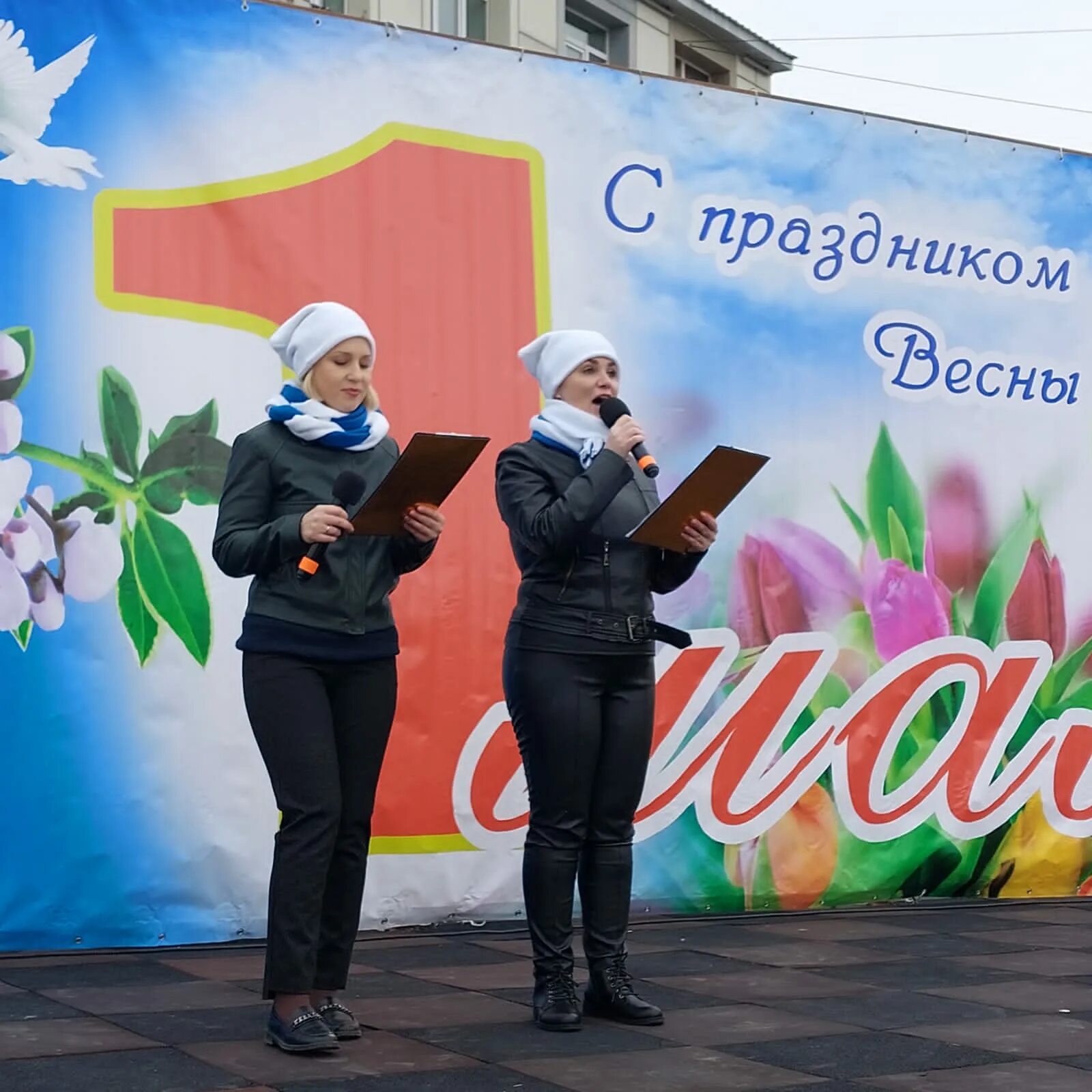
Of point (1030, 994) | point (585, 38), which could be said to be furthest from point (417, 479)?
point (585, 38)

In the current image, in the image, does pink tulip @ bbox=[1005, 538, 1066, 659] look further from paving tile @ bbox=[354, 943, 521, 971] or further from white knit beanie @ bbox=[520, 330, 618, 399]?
white knit beanie @ bbox=[520, 330, 618, 399]

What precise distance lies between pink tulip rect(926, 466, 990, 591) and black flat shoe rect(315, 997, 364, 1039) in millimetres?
2839

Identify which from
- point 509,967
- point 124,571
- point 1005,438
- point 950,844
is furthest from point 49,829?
point 1005,438

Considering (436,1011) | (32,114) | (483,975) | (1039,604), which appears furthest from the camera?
(1039,604)

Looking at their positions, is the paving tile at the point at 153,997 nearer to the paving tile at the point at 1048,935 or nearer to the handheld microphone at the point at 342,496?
the handheld microphone at the point at 342,496

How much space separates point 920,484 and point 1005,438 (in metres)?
0.39

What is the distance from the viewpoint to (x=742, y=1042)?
3.71 meters

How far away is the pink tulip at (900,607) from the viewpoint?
5742mm

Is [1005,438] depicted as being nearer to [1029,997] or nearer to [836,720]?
[836,720]

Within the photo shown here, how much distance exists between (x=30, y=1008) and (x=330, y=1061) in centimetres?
83

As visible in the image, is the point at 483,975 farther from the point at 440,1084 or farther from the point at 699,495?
the point at 699,495

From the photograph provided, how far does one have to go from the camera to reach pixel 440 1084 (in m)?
3.30

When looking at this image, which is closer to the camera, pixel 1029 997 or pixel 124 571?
pixel 1029 997

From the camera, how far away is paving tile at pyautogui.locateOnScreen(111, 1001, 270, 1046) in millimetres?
3664
